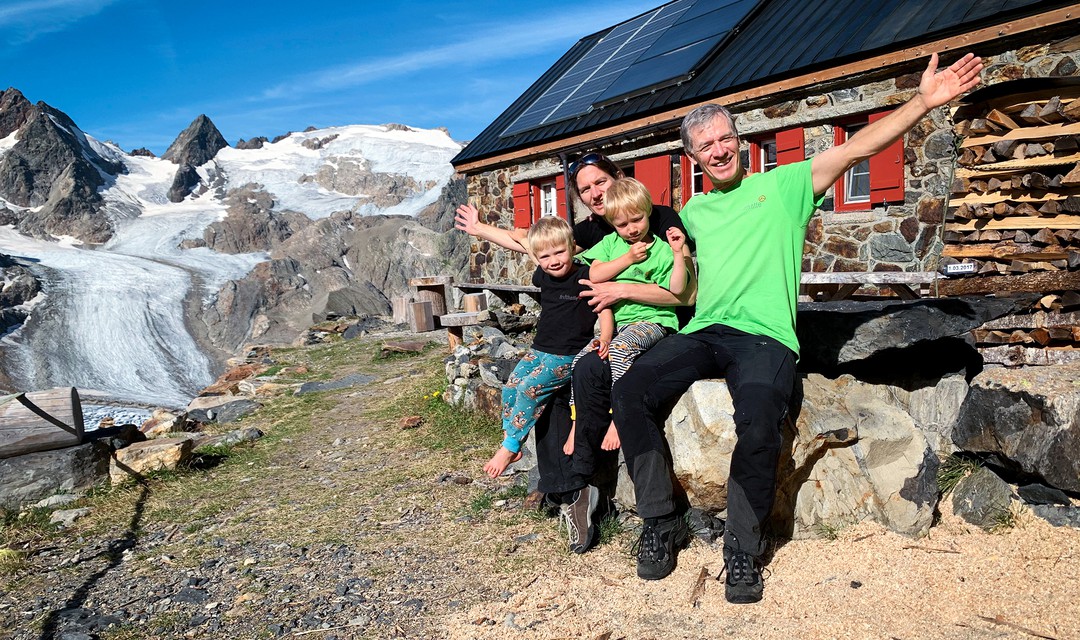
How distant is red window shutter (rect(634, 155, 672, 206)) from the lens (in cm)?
1066

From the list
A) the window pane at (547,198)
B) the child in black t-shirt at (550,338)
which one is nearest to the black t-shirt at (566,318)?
the child in black t-shirt at (550,338)

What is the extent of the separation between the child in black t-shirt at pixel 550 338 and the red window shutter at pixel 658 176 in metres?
7.01

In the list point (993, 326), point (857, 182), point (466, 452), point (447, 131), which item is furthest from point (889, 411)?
point (447, 131)

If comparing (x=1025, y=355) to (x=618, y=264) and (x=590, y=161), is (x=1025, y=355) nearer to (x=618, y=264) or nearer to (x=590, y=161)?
(x=618, y=264)

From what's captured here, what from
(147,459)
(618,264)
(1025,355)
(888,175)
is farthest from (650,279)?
(888,175)

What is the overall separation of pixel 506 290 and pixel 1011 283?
9654mm

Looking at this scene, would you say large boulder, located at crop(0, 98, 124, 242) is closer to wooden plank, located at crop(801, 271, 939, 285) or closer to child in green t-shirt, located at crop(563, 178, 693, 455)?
wooden plank, located at crop(801, 271, 939, 285)

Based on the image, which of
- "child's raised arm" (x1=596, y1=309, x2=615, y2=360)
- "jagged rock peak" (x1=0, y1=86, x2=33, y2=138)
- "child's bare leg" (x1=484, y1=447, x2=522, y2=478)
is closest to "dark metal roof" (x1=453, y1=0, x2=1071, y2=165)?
"child's raised arm" (x1=596, y1=309, x2=615, y2=360)

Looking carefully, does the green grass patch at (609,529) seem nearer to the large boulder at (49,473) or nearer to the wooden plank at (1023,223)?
the wooden plank at (1023,223)

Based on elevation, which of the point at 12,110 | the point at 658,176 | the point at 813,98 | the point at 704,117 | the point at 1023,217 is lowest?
the point at 1023,217

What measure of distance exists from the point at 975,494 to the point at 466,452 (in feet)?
11.8

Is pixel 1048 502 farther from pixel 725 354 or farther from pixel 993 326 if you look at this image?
pixel 725 354

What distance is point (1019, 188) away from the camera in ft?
14.8

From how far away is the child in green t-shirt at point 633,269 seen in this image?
3.60 meters
